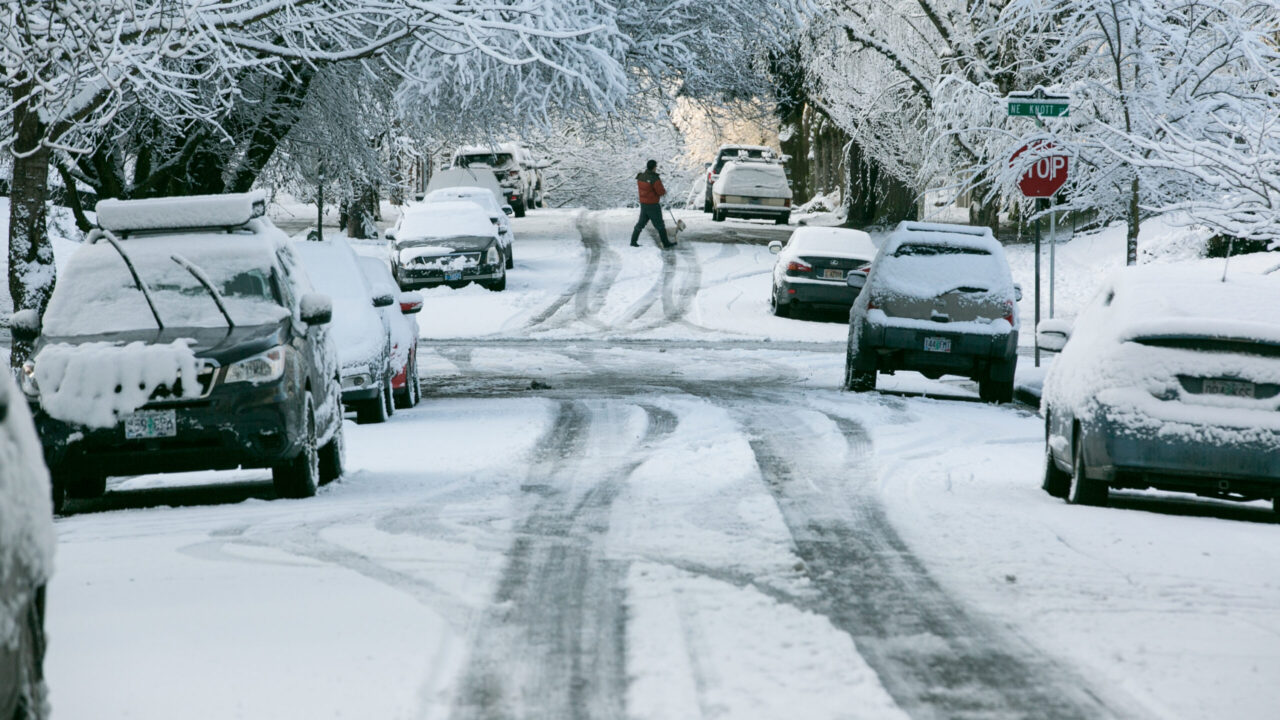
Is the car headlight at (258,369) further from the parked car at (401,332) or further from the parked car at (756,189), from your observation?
the parked car at (756,189)

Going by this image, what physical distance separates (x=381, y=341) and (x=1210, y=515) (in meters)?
7.56

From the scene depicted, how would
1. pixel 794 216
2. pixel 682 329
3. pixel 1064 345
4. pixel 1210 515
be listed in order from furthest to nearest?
1. pixel 794 216
2. pixel 682 329
3. pixel 1064 345
4. pixel 1210 515

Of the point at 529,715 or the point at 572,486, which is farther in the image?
the point at 572,486

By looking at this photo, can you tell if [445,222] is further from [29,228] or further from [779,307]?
[29,228]

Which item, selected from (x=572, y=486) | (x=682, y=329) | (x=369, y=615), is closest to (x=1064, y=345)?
(x=572, y=486)

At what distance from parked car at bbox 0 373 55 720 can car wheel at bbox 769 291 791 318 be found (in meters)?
23.6

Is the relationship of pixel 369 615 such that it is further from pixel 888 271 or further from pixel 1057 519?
pixel 888 271

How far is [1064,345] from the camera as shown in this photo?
1100cm

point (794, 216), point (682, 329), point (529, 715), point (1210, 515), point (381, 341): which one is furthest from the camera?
point (794, 216)

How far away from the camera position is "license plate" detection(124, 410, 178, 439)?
9227mm

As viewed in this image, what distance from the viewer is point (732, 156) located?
52031 millimetres

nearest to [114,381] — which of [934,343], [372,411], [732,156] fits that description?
[372,411]

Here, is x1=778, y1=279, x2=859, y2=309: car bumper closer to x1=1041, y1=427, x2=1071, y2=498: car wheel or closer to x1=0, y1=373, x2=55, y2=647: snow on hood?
x1=1041, y1=427, x2=1071, y2=498: car wheel

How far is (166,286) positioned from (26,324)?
861 millimetres
